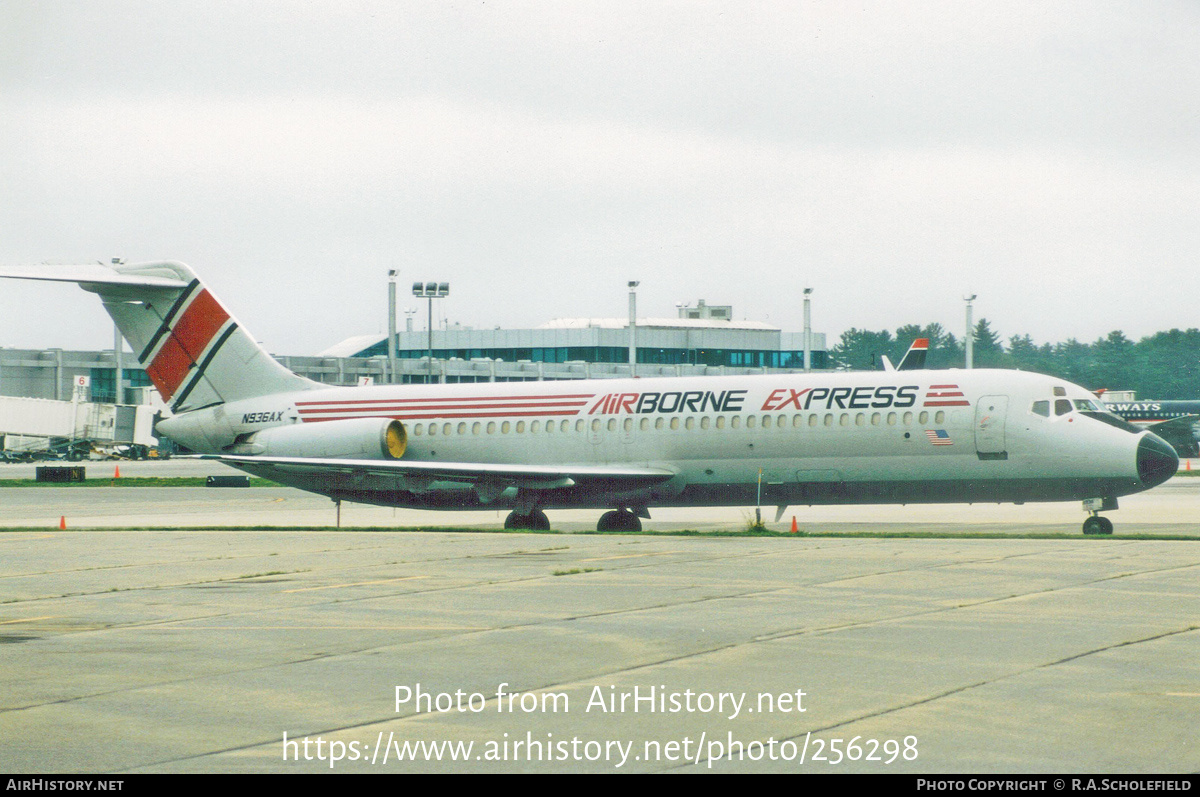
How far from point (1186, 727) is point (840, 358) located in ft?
597

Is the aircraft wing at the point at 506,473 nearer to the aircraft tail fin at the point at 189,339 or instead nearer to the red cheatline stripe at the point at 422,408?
the red cheatline stripe at the point at 422,408

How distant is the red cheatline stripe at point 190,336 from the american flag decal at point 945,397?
17742mm

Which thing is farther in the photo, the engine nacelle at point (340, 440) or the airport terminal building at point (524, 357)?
the airport terminal building at point (524, 357)

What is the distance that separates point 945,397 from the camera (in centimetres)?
2714

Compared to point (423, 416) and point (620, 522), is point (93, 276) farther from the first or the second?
point (620, 522)

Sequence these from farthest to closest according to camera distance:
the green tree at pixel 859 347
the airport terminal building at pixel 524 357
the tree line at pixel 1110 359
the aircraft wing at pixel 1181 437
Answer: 1. the green tree at pixel 859 347
2. the tree line at pixel 1110 359
3. the airport terminal building at pixel 524 357
4. the aircraft wing at pixel 1181 437

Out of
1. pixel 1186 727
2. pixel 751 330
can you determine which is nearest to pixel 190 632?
pixel 1186 727

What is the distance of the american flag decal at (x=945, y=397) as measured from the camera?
2706 cm

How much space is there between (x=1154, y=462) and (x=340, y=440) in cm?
1812

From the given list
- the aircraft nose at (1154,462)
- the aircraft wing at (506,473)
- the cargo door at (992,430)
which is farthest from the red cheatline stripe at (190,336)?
the aircraft nose at (1154,462)

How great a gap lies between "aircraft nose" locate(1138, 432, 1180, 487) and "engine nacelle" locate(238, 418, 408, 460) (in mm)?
16825

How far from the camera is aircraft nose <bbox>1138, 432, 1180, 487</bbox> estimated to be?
83.7 feet

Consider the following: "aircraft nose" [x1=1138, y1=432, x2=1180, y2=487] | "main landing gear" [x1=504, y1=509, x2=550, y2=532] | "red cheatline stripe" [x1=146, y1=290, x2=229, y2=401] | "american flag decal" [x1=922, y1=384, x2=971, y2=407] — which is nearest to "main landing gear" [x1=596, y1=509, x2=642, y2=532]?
"main landing gear" [x1=504, y1=509, x2=550, y2=532]
